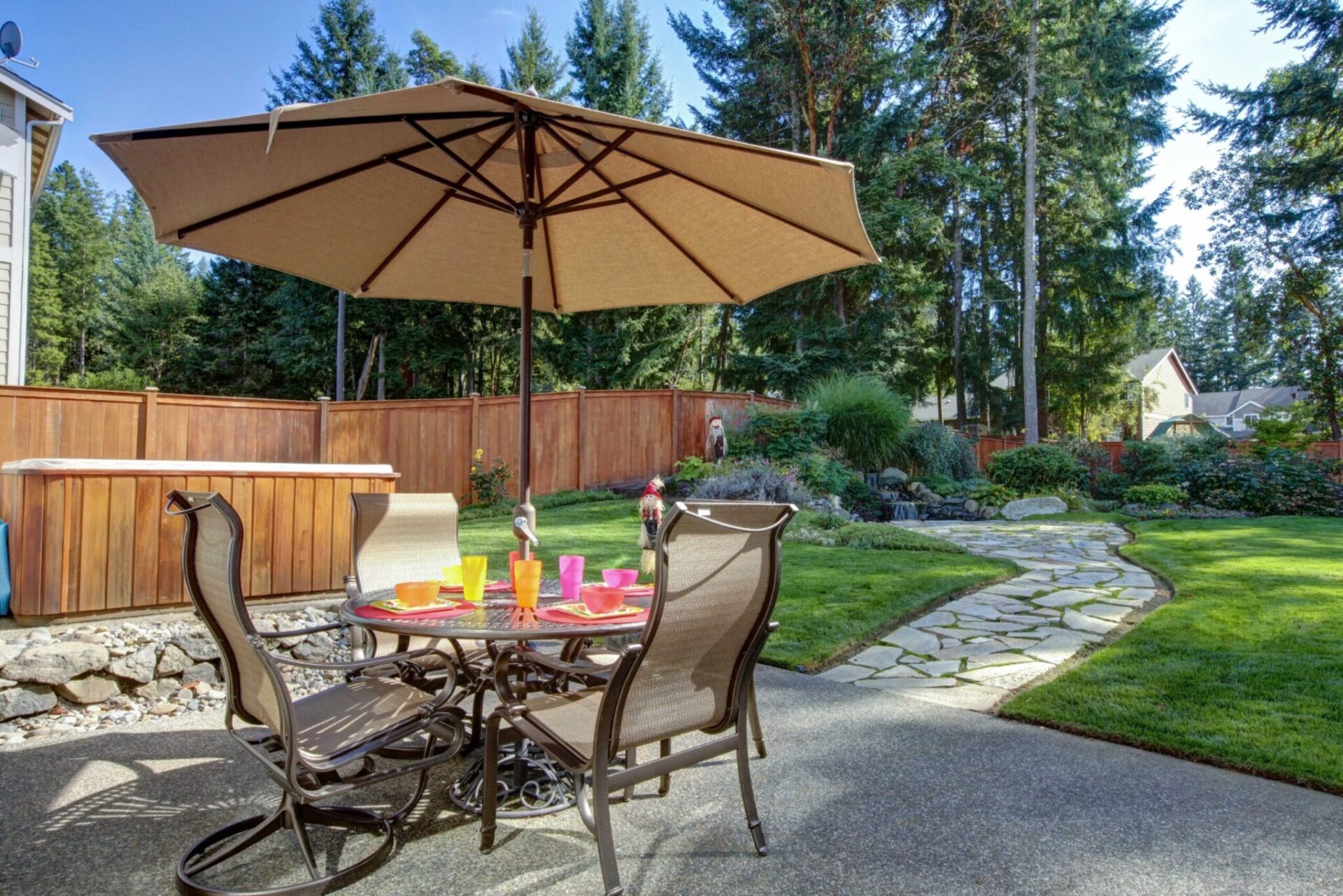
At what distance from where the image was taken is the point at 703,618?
1849 millimetres

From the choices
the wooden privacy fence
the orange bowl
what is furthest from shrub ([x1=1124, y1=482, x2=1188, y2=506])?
the orange bowl

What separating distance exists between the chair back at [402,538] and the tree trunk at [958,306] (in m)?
19.7

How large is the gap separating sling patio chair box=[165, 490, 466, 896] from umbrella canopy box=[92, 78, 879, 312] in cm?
106

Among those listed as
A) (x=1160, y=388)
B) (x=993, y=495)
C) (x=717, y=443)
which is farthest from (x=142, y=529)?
(x=1160, y=388)

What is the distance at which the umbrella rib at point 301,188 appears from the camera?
2996mm

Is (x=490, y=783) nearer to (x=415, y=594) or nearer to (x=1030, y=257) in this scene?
(x=415, y=594)

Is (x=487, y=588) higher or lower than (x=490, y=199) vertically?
lower

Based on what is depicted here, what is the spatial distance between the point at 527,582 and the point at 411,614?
36cm

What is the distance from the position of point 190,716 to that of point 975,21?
21.4 m

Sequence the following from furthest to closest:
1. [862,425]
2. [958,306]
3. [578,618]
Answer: [958,306] < [862,425] < [578,618]

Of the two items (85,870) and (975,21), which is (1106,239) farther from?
(85,870)

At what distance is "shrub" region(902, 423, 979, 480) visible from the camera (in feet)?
41.7

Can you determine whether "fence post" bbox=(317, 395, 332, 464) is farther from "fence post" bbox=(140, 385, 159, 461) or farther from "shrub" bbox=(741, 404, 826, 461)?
"shrub" bbox=(741, 404, 826, 461)

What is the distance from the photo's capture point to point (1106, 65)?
A: 1733 centimetres
